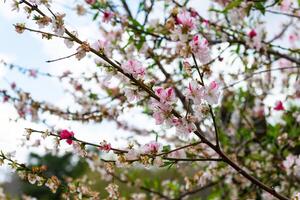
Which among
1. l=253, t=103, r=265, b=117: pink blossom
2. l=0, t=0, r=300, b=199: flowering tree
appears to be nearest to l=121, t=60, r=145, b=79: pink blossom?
l=0, t=0, r=300, b=199: flowering tree

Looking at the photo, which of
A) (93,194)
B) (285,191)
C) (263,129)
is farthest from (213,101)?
(263,129)

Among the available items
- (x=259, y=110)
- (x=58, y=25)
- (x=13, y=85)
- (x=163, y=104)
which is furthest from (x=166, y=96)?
(x=259, y=110)

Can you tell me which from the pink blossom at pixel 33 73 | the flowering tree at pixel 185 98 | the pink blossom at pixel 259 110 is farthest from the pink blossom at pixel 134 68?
the pink blossom at pixel 259 110

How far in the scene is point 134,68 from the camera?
6.10 feet

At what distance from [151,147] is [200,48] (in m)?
0.47

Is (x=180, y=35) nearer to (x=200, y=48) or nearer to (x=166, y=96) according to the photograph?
(x=200, y=48)

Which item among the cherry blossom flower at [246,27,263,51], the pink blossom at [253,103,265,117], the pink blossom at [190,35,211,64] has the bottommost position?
the pink blossom at [190,35,211,64]

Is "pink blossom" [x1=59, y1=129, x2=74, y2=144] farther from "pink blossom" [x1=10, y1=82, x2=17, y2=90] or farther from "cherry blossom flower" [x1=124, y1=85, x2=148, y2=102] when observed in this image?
"pink blossom" [x1=10, y1=82, x2=17, y2=90]

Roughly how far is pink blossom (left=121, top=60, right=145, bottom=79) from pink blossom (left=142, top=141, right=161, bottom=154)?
32 cm

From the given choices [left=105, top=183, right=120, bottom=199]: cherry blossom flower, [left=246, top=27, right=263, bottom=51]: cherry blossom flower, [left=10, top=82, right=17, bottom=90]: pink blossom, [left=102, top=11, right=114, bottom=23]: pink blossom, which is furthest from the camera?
[left=10, top=82, right=17, bottom=90]: pink blossom

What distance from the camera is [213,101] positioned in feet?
6.32

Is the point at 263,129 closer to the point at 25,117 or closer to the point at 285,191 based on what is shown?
the point at 285,191

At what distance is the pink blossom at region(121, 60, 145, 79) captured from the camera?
6.02 feet

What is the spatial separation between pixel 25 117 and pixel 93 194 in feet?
7.39
